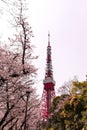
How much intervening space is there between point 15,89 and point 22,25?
500cm

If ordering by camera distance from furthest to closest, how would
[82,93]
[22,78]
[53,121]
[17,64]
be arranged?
[53,121], [82,93], [22,78], [17,64]

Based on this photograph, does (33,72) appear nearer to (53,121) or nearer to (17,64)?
(17,64)

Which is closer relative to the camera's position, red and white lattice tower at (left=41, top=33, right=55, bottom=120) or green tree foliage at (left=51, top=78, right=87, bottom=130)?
green tree foliage at (left=51, top=78, right=87, bottom=130)

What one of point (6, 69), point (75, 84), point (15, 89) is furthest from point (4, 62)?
point (75, 84)

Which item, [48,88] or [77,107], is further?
[48,88]

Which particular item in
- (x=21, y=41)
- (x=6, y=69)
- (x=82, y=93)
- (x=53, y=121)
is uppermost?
(x=21, y=41)

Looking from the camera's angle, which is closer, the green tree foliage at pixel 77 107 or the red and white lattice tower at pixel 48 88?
the green tree foliage at pixel 77 107

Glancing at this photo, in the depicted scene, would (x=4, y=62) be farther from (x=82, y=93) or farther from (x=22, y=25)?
(x=82, y=93)

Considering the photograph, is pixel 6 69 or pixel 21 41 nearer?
pixel 21 41

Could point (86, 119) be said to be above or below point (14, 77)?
below

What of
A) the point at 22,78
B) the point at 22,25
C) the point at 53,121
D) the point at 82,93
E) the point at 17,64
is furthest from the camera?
the point at 53,121

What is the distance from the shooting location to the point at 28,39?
61.9 feet

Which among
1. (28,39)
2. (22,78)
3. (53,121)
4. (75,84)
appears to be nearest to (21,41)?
(28,39)

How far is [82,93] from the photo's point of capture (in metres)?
32.7
